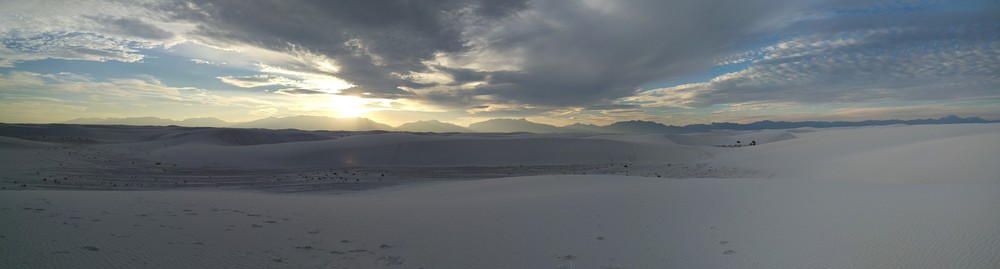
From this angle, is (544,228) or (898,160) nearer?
(544,228)

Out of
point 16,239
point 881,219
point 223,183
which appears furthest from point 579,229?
point 223,183

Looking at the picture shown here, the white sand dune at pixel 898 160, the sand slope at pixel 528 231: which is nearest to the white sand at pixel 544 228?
the sand slope at pixel 528 231

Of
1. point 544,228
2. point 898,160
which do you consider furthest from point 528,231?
point 898,160

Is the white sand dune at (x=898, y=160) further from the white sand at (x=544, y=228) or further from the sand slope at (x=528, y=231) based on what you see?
the sand slope at (x=528, y=231)

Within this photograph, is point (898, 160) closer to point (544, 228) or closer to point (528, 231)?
point (544, 228)

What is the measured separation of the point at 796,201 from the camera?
787cm

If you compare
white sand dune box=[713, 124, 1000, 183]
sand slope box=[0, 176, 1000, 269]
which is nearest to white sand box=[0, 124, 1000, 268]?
sand slope box=[0, 176, 1000, 269]

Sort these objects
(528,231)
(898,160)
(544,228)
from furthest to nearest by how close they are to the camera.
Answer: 1. (898,160)
2. (544,228)
3. (528,231)

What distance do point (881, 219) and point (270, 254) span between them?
8451mm

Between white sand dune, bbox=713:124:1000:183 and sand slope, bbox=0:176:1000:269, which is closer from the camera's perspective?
sand slope, bbox=0:176:1000:269

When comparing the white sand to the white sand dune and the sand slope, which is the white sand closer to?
the sand slope

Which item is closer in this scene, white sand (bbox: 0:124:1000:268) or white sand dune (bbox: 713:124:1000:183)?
white sand (bbox: 0:124:1000:268)

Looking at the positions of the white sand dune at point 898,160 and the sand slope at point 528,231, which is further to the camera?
the white sand dune at point 898,160

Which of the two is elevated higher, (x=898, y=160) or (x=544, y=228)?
(x=898, y=160)
